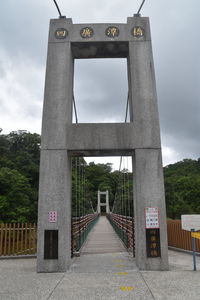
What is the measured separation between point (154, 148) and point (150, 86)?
5.83 feet

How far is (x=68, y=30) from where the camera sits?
723cm

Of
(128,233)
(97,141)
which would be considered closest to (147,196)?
(97,141)

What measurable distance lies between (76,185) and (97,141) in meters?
10.4

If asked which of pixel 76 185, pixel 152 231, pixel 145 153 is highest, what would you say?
pixel 145 153

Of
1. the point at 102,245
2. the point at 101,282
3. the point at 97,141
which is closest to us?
the point at 101,282

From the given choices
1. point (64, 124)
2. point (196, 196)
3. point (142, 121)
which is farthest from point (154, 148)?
point (196, 196)

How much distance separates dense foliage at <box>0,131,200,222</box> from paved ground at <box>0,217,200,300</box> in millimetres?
5353

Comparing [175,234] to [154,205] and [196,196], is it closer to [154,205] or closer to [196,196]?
[154,205]

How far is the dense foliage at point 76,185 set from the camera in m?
20.0

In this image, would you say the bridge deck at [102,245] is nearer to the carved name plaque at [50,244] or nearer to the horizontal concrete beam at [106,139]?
the carved name plaque at [50,244]

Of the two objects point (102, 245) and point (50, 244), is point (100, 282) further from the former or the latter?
point (102, 245)

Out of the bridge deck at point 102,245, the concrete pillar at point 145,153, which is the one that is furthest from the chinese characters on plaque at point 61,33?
the bridge deck at point 102,245

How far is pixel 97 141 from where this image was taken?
655cm

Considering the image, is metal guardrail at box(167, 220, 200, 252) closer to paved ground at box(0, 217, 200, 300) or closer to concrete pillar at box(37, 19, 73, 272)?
paved ground at box(0, 217, 200, 300)
